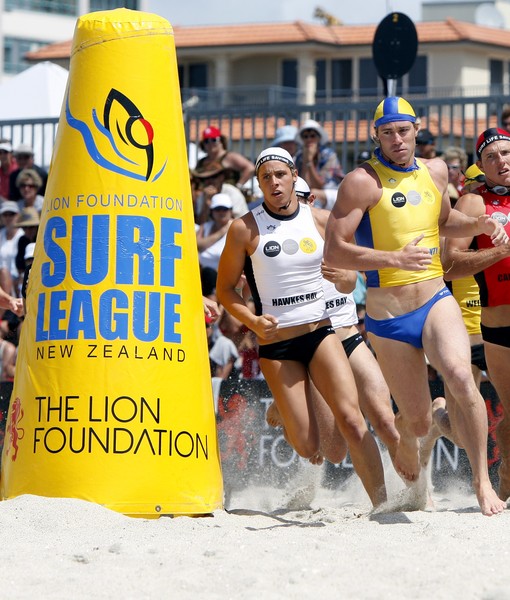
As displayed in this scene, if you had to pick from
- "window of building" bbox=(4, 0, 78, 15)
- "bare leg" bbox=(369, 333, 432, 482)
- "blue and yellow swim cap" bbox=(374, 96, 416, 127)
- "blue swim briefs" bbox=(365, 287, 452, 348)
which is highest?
"window of building" bbox=(4, 0, 78, 15)

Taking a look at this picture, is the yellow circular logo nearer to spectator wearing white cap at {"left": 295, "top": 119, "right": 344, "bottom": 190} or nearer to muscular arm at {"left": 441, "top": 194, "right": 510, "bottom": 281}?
muscular arm at {"left": 441, "top": 194, "right": 510, "bottom": 281}

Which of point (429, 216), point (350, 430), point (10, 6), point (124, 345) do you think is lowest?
point (350, 430)

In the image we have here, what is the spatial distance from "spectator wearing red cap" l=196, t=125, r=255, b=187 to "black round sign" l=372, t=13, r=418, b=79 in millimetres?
2326

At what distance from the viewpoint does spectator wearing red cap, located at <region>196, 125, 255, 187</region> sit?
1334cm

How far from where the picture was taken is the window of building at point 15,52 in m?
75.6

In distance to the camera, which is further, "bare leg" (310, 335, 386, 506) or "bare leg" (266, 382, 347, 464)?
"bare leg" (266, 382, 347, 464)

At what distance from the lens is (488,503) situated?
6.76 meters

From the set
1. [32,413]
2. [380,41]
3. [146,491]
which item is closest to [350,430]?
[146,491]

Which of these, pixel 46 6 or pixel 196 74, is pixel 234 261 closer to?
pixel 196 74

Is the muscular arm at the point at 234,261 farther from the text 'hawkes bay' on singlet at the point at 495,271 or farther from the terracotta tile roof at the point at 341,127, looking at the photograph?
the terracotta tile roof at the point at 341,127

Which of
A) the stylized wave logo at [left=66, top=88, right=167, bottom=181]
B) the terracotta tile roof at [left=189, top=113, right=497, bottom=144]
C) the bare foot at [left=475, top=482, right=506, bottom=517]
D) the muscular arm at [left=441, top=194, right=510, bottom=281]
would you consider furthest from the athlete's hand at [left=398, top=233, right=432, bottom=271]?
the terracotta tile roof at [left=189, top=113, right=497, bottom=144]

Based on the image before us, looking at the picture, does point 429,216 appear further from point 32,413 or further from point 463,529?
point 32,413

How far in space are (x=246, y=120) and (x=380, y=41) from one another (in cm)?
289

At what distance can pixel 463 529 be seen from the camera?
6.27 metres
